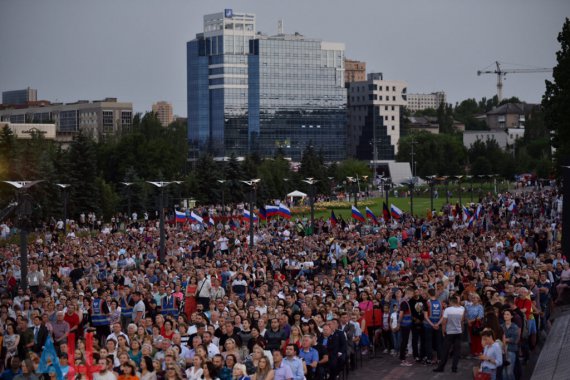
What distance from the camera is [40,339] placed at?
19.6 metres

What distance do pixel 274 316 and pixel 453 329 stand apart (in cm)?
319

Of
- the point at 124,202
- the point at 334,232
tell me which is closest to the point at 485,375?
the point at 334,232

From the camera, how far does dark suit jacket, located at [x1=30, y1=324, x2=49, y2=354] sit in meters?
19.1

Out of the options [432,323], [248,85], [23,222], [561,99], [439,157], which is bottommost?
[439,157]

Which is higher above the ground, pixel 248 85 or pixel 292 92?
pixel 248 85

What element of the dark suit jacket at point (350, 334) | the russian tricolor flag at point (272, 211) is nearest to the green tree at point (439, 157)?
the russian tricolor flag at point (272, 211)

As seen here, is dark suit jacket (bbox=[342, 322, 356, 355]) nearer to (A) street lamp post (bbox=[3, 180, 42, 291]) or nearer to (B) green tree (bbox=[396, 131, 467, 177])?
(A) street lamp post (bbox=[3, 180, 42, 291])

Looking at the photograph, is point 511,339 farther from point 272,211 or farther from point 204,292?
point 272,211

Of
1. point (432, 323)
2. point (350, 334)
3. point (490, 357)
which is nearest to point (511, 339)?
point (490, 357)

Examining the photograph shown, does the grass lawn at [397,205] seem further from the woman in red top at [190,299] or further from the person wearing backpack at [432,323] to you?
the person wearing backpack at [432,323]

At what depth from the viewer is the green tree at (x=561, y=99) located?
5466 centimetres

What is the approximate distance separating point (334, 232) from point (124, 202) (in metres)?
34.7

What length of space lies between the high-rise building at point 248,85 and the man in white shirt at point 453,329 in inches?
6566

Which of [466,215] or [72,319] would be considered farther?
[466,215]
